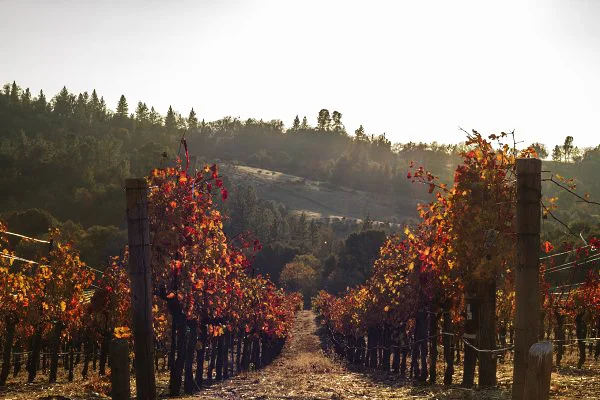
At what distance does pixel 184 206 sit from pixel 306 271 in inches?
4068

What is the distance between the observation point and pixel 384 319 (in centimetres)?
3866

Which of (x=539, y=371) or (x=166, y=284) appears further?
(x=166, y=284)

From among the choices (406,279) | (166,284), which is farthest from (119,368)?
(406,279)

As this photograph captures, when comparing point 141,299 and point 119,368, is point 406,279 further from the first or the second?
point 119,368

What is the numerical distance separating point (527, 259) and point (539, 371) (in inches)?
93.3

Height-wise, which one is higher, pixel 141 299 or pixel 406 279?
pixel 141 299

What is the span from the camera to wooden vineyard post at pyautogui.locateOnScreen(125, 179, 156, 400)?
11406mm

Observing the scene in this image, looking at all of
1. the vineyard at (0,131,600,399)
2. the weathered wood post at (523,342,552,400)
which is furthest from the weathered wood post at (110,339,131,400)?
the weathered wood post at (523,342,552,400)

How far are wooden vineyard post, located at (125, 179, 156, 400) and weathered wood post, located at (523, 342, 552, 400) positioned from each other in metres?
6.47

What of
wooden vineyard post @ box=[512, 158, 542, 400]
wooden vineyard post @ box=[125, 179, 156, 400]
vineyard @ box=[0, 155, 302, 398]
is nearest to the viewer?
wooden vineyard post @ box=[512, 158, 542, 400]

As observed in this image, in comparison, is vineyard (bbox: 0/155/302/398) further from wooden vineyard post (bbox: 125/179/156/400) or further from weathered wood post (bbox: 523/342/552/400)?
weathered wood post (bbox: 523/342/552/400)

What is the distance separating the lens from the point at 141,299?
1145 centimetres

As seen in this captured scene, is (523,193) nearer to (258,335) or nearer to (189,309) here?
(189,309)

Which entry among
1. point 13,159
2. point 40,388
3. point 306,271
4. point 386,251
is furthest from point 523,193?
point 13,159
